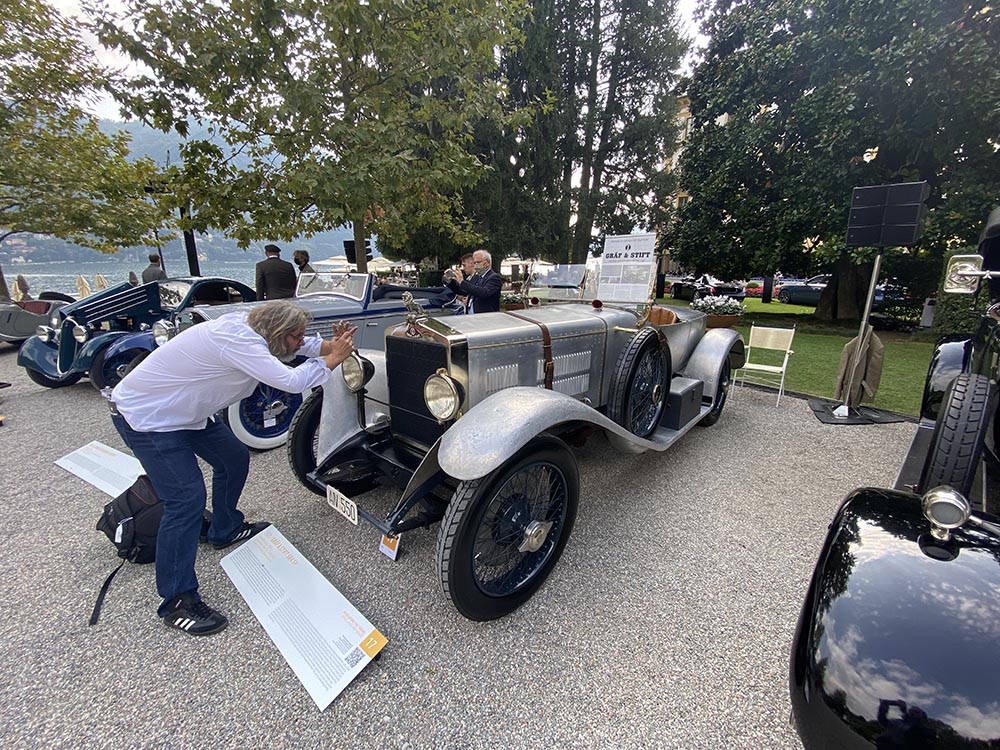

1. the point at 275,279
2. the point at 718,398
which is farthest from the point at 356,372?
the point at 275,279

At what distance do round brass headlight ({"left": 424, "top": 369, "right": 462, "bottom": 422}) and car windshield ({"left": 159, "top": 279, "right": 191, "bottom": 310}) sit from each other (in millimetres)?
5526

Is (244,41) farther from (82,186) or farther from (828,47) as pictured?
(828,47)

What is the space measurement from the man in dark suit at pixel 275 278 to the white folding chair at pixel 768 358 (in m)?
6.42

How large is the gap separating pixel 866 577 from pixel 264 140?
349 inches

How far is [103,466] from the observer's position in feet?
12.4

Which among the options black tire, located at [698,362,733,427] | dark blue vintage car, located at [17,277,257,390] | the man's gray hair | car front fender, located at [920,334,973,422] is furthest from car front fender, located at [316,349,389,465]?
car front fender, located at [920,334,973,422]

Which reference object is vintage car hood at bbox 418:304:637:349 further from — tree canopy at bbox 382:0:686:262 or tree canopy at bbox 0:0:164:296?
tree canopy at bbox 382:0:686:262

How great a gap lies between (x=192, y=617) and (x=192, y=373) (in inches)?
46.6

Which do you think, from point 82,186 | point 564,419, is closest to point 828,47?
point 564,419

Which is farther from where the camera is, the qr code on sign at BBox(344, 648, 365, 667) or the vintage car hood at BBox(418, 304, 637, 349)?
the vintage car hood at BBox(418, 304, 637, 349)

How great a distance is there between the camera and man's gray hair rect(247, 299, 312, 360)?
2154mm

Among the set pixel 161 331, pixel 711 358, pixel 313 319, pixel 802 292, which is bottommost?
pixel 802 292

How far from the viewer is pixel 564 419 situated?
91.6 inches

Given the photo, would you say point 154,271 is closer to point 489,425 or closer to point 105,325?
point 105,325
